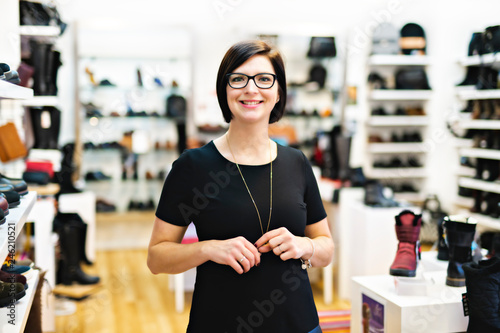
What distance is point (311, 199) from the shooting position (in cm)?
170

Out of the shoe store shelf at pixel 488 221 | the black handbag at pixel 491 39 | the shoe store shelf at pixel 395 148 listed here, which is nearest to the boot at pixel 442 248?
the shoe store shelf at pixel 488 221

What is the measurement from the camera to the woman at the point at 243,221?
59.7 inches

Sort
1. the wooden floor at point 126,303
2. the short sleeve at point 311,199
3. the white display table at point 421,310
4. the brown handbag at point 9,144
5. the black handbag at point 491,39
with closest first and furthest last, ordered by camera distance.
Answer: the short sleeve at point 311,199 → the white display table at point 421,310 → the brown handbag at point 9,144 → the wooden floor at point 126,303 → the black handbag at point 491,39

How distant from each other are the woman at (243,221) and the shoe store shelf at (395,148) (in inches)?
208

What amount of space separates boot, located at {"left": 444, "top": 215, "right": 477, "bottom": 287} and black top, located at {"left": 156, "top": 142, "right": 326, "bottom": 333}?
1216mm

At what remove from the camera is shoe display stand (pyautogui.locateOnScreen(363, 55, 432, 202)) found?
6613mm

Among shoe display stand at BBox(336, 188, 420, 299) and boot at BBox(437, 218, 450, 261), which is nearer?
boot at BBox(437, 218, 450, 261)

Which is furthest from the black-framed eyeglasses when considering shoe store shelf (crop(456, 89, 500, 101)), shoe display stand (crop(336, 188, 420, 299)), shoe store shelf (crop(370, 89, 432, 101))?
shoe store shelf (crop(370, 89, 432, 101))

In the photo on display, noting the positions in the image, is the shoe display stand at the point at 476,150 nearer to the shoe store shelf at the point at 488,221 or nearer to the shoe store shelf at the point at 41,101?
the shoe store shelf at the point at 488,221

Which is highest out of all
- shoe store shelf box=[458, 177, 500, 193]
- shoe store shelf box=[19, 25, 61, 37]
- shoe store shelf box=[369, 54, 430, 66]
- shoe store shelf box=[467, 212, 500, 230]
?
shoe store shelf box=[369, 54, 430, 66]

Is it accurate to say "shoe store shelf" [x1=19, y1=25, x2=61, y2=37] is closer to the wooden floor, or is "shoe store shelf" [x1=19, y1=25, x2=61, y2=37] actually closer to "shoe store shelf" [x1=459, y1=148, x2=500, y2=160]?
the wooden floor

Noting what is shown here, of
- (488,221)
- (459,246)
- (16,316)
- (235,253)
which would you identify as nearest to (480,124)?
(488,221)

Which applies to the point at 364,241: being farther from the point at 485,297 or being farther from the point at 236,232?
the point at 236,232

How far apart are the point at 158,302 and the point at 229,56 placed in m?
3.33
